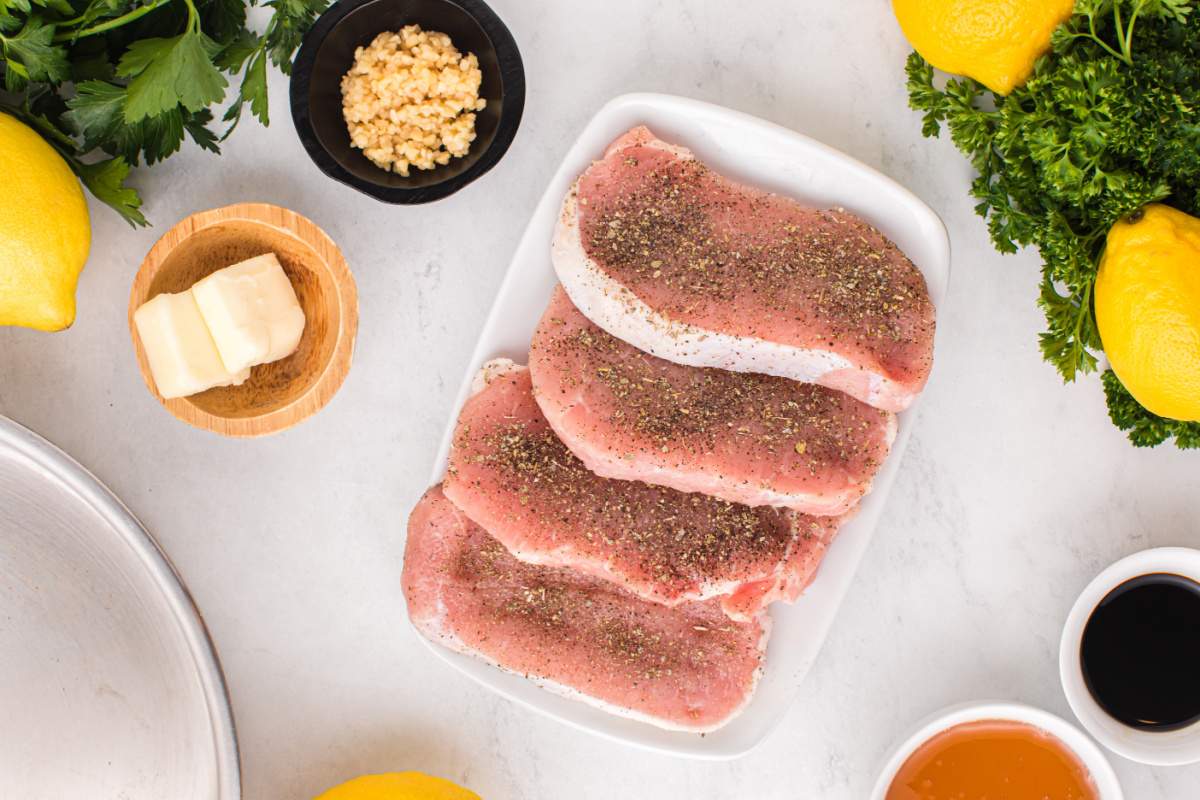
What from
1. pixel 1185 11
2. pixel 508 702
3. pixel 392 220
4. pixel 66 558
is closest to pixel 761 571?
pixel 508 702

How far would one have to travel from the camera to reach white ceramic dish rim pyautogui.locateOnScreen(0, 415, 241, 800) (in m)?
1.67

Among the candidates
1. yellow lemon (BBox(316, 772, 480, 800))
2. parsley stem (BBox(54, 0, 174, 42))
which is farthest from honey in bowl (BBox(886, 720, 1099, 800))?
parsley stem (BBox(54, 0, 174, 42))

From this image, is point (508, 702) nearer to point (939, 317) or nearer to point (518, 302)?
point (518, 302)

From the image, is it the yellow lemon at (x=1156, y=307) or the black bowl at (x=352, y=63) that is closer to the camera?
the yellow lemon at (x=1156, y=307)

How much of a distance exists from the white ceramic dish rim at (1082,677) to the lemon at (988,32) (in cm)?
81

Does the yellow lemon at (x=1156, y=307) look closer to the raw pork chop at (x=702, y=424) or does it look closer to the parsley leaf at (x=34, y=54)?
the raw pork chop at (x=702, y=424)

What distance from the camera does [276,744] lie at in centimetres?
185

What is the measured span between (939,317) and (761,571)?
58cm

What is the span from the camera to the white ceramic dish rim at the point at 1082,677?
1.64m

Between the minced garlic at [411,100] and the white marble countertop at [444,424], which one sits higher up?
the minced garlic at [411,100]

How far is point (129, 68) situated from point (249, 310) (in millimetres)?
402

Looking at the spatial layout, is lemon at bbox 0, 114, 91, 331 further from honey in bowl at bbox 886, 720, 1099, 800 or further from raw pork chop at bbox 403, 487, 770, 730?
honey in bowl at bbox 886, 720, 1099, 800

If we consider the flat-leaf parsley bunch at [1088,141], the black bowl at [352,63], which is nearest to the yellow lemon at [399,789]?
the black bowl at [352,63]

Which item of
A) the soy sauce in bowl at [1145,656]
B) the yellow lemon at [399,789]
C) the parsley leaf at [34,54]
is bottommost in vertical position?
the yellow lemon at [399,789]
